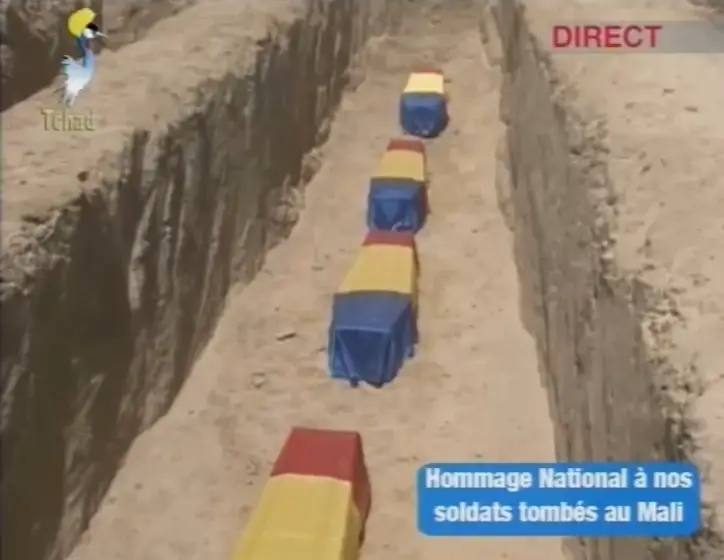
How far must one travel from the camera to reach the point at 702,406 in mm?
835

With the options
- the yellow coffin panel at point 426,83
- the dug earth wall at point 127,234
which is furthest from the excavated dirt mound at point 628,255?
the yellow coffin panel at point 426,83

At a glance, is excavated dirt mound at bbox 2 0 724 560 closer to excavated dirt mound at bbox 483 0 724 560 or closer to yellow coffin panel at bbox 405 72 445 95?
excavated dirt mound at bbox 483 0 724 560

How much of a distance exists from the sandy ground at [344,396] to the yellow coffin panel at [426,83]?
0.90ft

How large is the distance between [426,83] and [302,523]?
5.91 feet

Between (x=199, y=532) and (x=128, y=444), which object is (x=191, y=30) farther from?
(x=199, y=532)

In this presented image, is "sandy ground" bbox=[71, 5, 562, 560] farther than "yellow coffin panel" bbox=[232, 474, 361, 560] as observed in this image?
Yes

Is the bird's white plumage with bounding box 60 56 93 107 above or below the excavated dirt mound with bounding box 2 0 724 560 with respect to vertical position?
above

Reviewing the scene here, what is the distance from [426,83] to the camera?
2785mm

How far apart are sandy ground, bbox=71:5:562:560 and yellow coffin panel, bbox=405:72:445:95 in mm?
273

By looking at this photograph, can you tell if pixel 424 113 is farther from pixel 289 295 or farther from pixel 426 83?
pixel 289 295
